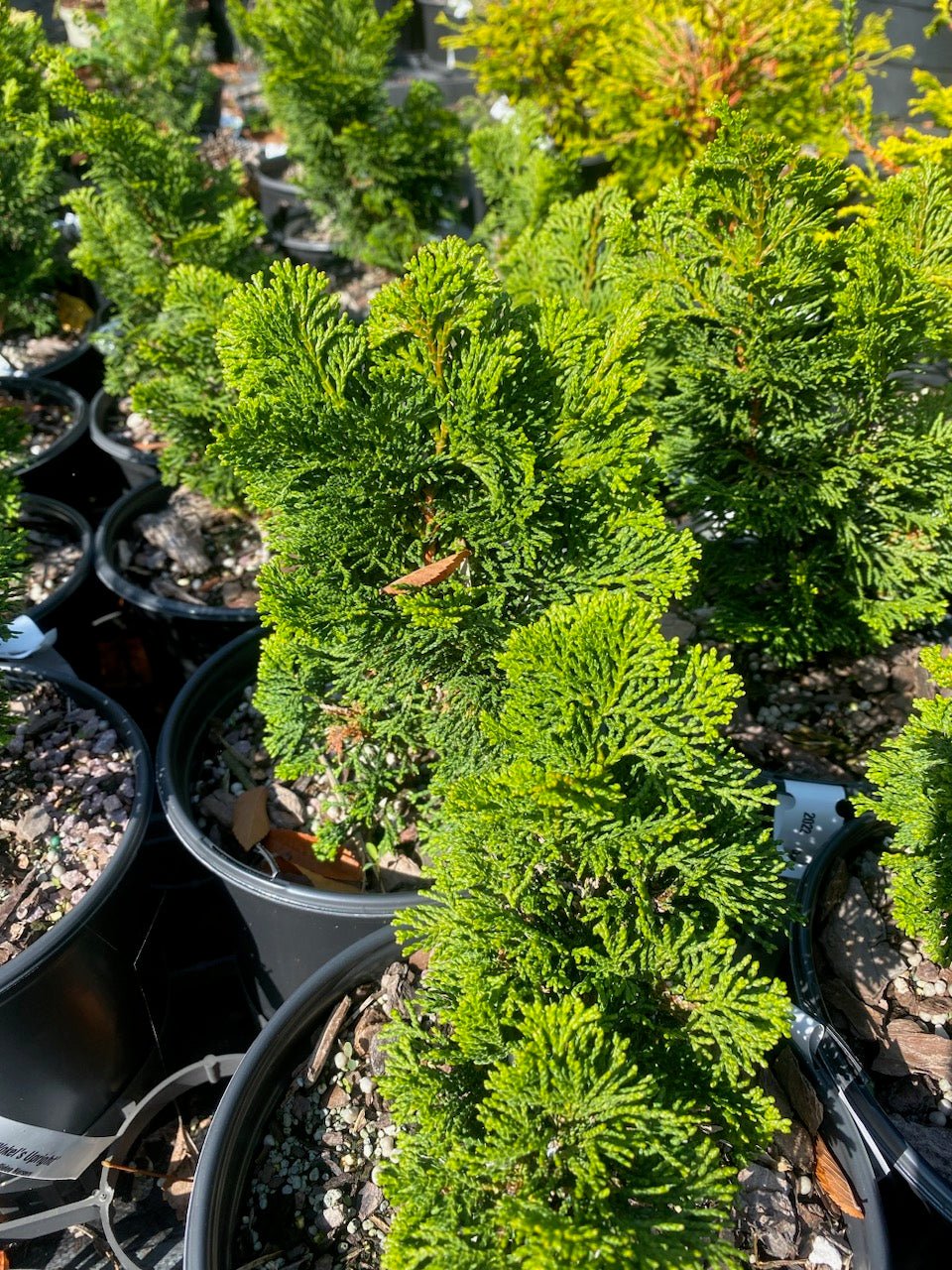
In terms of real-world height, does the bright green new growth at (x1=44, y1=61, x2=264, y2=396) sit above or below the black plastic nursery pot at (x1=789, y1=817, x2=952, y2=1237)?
above

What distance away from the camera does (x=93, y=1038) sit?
2225 mm

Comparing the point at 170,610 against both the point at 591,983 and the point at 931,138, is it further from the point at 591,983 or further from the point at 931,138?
the point at 931,138

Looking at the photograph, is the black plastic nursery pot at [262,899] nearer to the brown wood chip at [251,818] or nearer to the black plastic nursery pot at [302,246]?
the brown wood chip at [251,818]

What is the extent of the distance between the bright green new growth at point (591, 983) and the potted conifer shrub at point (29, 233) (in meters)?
3.17

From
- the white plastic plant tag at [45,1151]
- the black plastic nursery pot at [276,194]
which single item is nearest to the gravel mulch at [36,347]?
the black plastic nursery pot at [276,194]

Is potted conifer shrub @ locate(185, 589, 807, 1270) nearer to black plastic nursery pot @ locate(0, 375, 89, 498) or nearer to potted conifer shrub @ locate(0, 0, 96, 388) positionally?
black plastic nursery pot @ locate(0, 375, 89, 498)

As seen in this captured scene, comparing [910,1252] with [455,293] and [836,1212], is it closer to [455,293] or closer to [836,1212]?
[836,1212]

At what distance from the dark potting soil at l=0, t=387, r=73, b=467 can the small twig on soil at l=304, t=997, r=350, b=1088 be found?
2.95 metres

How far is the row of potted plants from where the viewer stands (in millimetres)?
1321

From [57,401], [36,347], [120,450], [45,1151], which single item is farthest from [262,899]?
[36,347]

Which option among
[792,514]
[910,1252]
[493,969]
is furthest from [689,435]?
[910,1252]

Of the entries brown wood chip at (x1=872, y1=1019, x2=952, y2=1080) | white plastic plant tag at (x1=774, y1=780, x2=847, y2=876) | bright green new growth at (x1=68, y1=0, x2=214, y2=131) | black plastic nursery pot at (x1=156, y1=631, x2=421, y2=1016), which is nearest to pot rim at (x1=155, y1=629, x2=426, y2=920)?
black plastic nursery pot at (x1=156, y1=631, x2=421, y2=1016)

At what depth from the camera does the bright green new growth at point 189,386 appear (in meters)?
2.81

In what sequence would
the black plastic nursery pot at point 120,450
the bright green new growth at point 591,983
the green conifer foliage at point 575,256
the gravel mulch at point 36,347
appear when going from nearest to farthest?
the bright green new growth at point 591,983, the green conifer foliage at point 575,256, the black plastic nursery pot at point 120,450, the gravel mulch at point 36,347
